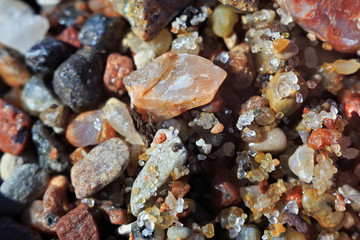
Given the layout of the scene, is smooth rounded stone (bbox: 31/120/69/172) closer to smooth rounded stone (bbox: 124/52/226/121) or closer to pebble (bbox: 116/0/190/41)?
smooth rounded stone (bbox: 124/52/226/121)

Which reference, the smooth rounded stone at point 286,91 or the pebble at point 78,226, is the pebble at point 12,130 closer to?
the pebble at point 78,226

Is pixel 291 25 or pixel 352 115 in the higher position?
pixel 291 25

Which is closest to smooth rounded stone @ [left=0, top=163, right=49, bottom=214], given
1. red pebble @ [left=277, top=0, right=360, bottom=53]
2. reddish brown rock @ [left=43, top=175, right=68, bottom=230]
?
reddish brown rock @ [left=43, top=175, right=68, bottom=230]

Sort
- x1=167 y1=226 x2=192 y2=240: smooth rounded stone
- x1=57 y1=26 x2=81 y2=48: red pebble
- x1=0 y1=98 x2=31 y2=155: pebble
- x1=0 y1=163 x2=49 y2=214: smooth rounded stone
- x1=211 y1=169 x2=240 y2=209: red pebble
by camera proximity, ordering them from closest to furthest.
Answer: x1=167 y1=226 x2=192 y2=240: smooth rounded stone, x1=211 y1=169 x2=240 y2=209: red pebble, x1=0 y1=163 x2=49 y2=214: smooth rounded stone, x1=0 y1=98 x2=31 y2=155: pebble, x1=57 y1=26 x2=81 y2=48: red pebble

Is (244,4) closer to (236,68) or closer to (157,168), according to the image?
(236,68)

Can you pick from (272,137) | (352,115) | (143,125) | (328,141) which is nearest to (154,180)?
(143,125)

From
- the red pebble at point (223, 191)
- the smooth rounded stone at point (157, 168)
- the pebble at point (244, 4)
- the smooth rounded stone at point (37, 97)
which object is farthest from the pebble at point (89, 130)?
the pebble at point (244, 4)

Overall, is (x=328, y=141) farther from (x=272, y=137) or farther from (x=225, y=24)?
(x=225, y=24)
